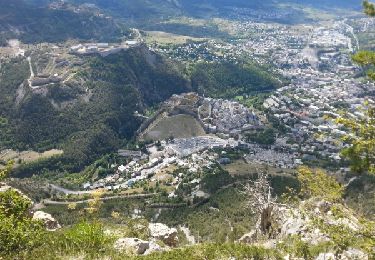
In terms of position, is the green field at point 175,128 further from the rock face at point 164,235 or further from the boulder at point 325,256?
the boulder at point 325,256

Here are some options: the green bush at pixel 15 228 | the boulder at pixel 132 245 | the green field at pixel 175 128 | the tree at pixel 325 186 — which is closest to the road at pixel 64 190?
the green field at pixel 175 128

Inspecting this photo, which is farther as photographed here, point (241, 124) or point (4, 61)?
point (4, 61)

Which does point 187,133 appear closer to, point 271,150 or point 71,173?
point 271,150

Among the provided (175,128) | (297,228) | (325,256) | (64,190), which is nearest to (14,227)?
(325,256)

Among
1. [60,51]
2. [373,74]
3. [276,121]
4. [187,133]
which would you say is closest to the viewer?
[373,74]

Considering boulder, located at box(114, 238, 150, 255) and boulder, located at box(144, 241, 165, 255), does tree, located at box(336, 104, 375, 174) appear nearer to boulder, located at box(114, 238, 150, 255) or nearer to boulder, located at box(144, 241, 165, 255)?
boulder, located at box(144, 241, 165, 255)

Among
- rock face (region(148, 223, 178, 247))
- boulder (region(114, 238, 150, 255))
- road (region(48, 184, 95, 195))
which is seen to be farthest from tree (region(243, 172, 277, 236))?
road (region(48, 184, 95, 195))

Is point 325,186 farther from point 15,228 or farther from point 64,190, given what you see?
point 64,190

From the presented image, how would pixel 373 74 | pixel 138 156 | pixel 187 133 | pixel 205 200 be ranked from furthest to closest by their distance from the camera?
pixel 187 133, pixel 138 156, pixel 205 200, pixel 373 74

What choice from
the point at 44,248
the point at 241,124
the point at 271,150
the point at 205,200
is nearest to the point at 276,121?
the point at 241,124
